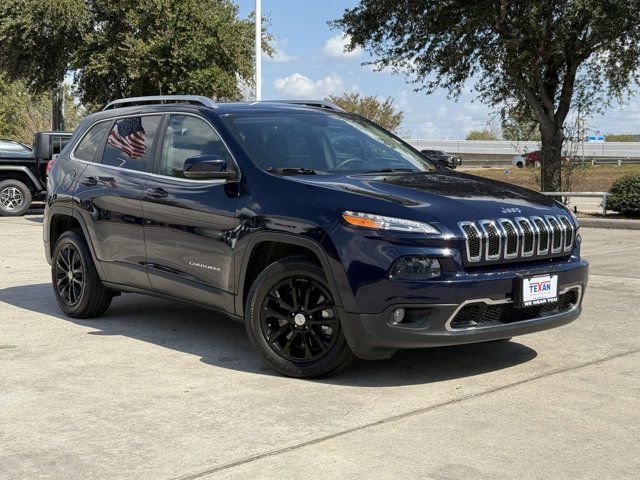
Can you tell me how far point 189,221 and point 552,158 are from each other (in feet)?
50.7

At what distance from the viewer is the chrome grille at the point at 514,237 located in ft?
16.8

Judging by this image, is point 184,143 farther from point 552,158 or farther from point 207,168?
point 552,158

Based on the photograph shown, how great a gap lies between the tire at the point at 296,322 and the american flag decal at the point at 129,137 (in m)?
1.91

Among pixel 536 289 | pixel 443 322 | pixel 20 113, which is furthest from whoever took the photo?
pixel 20 113

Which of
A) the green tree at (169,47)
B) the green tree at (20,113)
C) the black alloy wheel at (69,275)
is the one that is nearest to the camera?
the black alloy wheel at (69,275)

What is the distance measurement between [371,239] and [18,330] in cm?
336

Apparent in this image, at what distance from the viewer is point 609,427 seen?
15.0 feet

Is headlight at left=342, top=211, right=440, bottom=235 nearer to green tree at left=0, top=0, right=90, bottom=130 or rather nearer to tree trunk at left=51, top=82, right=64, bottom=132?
green tree at left=0, top=0, right=90, bottom=130

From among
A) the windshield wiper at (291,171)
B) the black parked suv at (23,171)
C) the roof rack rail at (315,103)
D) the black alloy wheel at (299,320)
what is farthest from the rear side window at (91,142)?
the black parked suv at (23,171)

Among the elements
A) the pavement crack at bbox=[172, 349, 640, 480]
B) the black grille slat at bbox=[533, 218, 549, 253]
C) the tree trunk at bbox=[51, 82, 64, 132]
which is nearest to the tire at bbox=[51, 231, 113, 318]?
the pavement crack at bbox=[172, 349, 640, 480]

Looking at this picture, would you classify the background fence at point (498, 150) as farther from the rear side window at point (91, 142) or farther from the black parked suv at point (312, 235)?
the black parked suv at point (312, 235)

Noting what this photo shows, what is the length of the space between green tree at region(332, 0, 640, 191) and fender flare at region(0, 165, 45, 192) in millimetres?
8102

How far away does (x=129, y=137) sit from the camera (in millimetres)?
7082

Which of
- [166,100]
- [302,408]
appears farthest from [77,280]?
[302,408]
